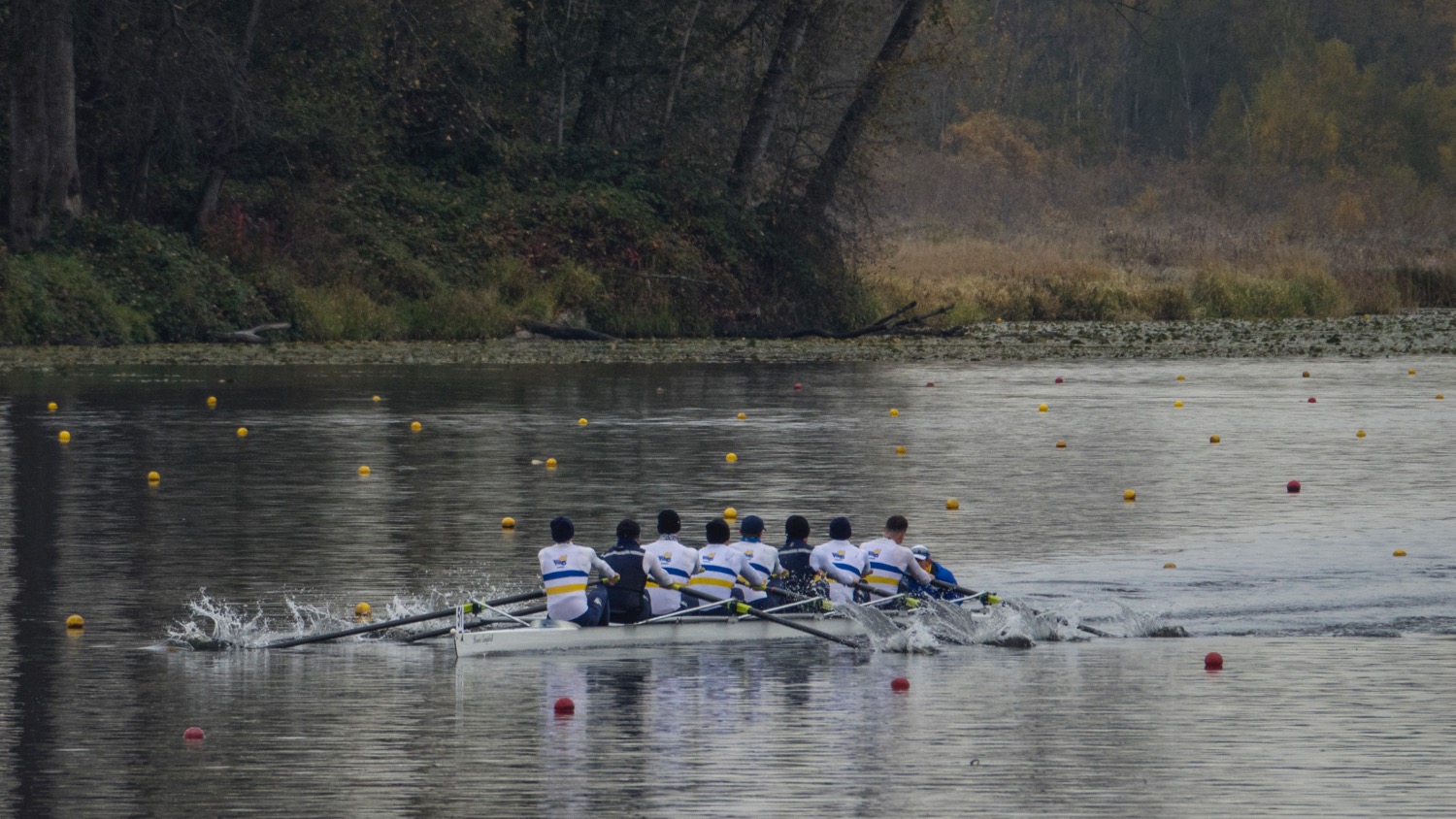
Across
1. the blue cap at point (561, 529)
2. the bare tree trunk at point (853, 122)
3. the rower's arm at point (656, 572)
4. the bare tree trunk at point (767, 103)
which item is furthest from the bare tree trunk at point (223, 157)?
the blue cap at point (561, 529)

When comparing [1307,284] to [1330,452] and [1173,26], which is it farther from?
[1173,26]

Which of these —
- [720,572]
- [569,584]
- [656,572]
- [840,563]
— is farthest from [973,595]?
[569,584]

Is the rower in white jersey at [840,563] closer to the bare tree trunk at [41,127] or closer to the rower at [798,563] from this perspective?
the rower at [798,563]

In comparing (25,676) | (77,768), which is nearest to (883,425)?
(25,676)

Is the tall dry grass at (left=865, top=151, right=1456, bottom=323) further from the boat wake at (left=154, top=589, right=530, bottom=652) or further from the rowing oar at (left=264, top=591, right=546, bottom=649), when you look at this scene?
the rowing oar at (left=264, top=591, right=546, bottom=649)

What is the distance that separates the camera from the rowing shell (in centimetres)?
1342

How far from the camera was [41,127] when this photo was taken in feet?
141

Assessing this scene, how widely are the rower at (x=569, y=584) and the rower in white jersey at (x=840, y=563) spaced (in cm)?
178

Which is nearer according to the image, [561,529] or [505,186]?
[561,529]

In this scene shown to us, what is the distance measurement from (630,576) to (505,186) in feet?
122

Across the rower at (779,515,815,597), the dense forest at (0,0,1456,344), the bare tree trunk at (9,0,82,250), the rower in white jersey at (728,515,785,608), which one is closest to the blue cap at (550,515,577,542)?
the rower in white jersey at (728,515,785,608)

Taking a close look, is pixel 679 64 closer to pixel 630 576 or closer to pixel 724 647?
pixel 630 576

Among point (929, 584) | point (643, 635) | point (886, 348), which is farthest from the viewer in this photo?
point (886, 348)

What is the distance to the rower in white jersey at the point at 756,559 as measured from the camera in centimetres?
1484
